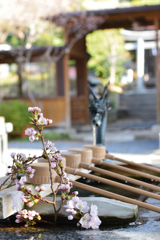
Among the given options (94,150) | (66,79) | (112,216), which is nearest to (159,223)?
(112,216)

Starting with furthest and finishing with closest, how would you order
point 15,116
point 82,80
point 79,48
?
1. point 82,80
2. point 79,48
3. point 15,116

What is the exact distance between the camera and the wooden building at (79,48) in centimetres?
1190

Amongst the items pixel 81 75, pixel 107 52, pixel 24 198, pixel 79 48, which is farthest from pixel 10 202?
pixel 107 52

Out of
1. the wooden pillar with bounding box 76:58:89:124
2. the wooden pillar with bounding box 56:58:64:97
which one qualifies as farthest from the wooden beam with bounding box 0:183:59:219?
the wooden pillar with bounding box 56:58:64:97

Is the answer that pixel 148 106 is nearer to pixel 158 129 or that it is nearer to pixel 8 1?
pixel 158 129

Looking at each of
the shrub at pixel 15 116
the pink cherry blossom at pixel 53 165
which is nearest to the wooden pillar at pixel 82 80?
the shrub at pixel 15 116

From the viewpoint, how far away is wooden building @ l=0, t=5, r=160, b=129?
39.0 feet

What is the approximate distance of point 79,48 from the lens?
13859 mm

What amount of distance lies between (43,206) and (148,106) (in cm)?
1694

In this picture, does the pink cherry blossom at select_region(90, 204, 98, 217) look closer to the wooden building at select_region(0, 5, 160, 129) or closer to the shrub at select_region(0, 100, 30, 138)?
the wooden building at select_region(0, 5, 160, 129)

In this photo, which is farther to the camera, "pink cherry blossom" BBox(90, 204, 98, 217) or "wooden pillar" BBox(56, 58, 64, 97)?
"wooden pillar" BBox(56, 58, 64, 97)

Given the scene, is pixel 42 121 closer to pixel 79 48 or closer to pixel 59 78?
pixel 79 48

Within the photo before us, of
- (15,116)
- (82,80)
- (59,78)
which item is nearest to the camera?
(15,116)

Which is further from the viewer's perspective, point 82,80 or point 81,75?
point 82,80
